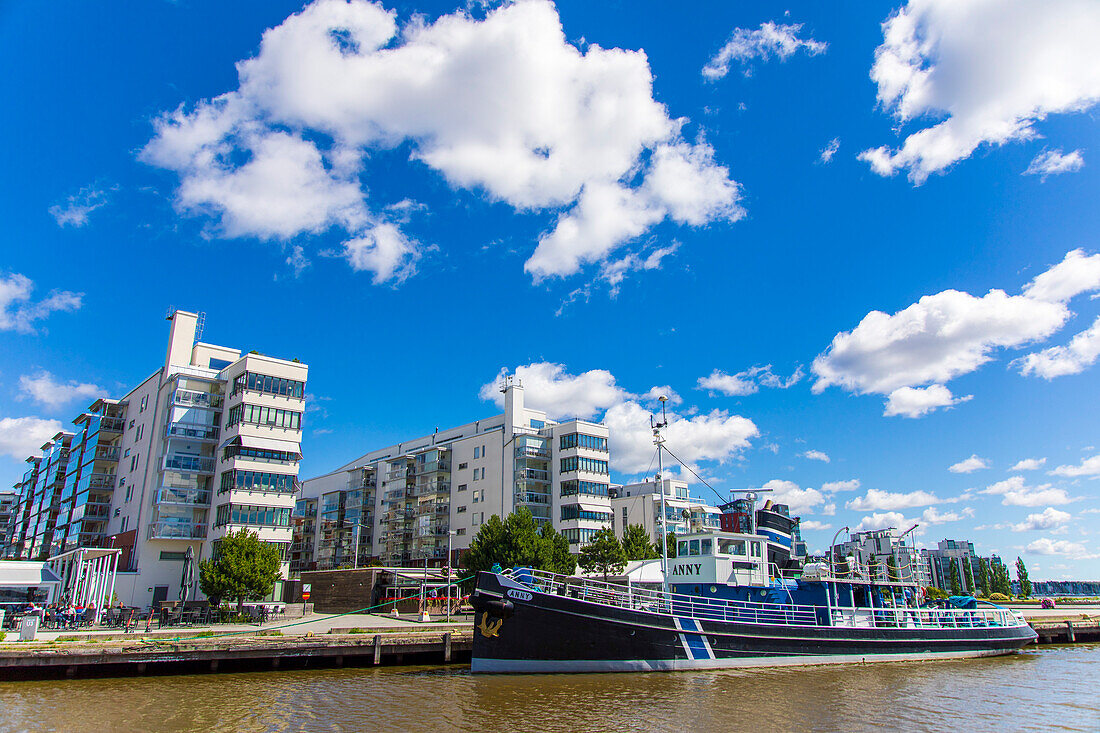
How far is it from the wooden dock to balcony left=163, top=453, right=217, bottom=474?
94.3 ft

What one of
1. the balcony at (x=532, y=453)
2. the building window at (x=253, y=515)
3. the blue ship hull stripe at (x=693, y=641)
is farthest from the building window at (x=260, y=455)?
the blue ship hull stripe at (x=693, y=641)

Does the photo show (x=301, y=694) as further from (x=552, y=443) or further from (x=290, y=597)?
(x=552, y=443)

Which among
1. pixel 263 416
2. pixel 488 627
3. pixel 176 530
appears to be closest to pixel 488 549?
pixel 263 416

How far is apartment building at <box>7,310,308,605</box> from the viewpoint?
51.8m

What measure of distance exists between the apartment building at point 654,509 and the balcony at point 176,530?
45524mm

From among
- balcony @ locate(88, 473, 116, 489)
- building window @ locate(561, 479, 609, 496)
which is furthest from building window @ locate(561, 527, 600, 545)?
balcony @ locate(88, 473, 116, 489)

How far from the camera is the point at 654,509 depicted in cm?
8231

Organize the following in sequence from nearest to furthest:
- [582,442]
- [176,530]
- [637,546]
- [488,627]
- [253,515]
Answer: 1. [488,627]
2. [253,515]
3. [176,530]
4. [637,546]
5. [582,442]

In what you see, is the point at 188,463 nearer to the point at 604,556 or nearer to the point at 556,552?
the point at 556,552

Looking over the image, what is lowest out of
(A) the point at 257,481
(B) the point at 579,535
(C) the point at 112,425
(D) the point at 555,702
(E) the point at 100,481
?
(D) the point at 555,702

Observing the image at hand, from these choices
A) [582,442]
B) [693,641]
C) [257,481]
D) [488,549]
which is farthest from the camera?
[582,442]

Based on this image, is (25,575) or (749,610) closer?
(749,610)

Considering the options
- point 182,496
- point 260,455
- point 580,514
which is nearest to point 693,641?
point 260,455

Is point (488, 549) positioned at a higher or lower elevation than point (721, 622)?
higher
